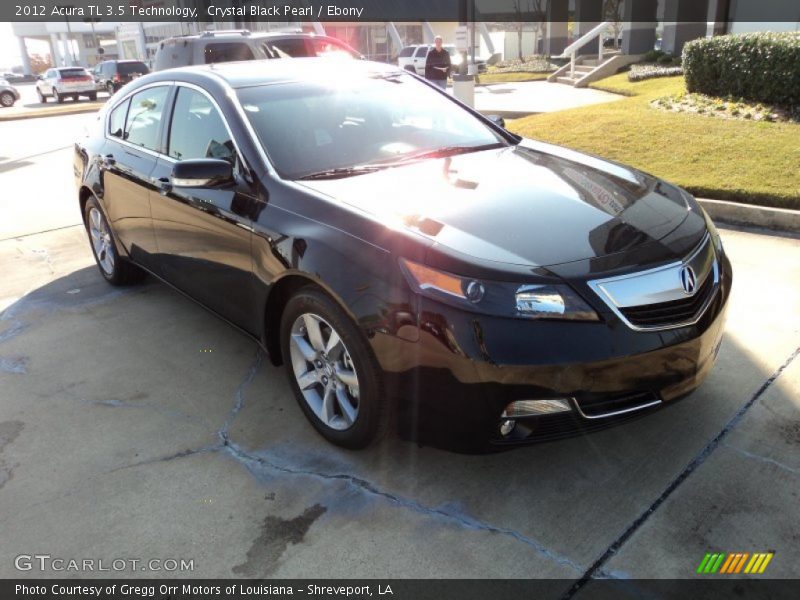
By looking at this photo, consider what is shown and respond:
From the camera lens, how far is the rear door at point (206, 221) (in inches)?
130

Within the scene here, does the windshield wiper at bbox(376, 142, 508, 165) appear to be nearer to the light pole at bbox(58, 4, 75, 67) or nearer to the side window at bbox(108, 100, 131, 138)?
the side window at bbox(108, 100, 131, 138)

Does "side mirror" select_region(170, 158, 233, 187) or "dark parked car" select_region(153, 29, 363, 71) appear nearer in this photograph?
"side mirror" select_region(170, 158, 233, 187)

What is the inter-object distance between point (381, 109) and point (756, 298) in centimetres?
275

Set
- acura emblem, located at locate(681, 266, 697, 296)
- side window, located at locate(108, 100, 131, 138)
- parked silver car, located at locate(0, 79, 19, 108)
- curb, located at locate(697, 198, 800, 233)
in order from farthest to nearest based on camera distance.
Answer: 1. parked silver car, located at locate(0, 79, 19, 108)
2. curb, located at locate(697, 198, 800, 233)
3. side window, located at locate(108, 100, 131, 138)
4. acura emblem, located at locate(681, 266, 697, 296)

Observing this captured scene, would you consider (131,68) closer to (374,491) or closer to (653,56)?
(653,56)

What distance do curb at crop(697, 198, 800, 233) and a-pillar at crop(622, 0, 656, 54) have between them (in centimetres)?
1719

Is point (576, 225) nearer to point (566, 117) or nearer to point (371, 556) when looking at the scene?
point (371, 556)

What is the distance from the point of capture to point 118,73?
28906 millimetres

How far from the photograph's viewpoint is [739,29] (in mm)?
16000

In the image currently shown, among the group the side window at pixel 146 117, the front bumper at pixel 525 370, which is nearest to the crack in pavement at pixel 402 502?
the front bumper at pixel 525 370

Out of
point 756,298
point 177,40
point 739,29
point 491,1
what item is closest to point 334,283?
point 756,298
